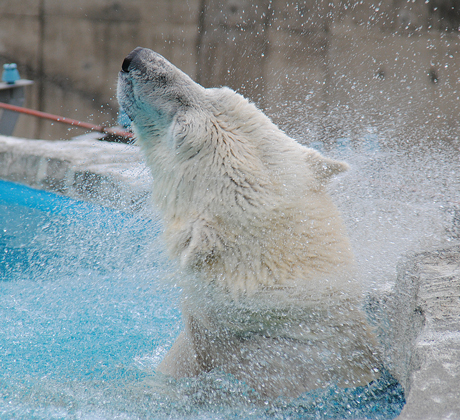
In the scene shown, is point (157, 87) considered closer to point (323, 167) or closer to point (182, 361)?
point (323, 167)

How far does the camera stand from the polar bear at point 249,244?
145 cm

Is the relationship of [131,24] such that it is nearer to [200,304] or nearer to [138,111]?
[138,111]

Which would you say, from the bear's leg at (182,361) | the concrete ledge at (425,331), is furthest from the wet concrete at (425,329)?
the bear's leg at (182,361)

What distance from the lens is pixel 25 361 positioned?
2010 millimetres

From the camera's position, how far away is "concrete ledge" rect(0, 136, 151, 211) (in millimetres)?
3684

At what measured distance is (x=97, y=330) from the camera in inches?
95.0

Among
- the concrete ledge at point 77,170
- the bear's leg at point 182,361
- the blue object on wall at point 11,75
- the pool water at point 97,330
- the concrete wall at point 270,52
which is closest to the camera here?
the pool water at point 97,330

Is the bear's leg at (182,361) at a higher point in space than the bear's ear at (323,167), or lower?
lower

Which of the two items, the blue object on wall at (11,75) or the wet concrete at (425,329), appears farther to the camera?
the blue object on wall at (11,75)

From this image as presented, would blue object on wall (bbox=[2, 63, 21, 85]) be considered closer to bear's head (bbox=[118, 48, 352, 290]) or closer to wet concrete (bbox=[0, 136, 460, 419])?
bear's head (bbox=[118, 48, 352, 290])

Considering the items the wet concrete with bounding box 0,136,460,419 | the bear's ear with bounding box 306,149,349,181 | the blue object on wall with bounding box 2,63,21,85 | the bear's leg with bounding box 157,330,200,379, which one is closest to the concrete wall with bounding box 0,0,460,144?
the blue object on wall with bounding box 2,63,21,85

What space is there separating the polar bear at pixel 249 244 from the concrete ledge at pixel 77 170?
1.96 meters

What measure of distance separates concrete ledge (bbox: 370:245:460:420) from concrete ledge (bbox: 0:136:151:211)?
241cm

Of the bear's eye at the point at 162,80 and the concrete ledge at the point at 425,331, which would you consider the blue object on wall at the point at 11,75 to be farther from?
the concrete ledge at the point at 425,331
